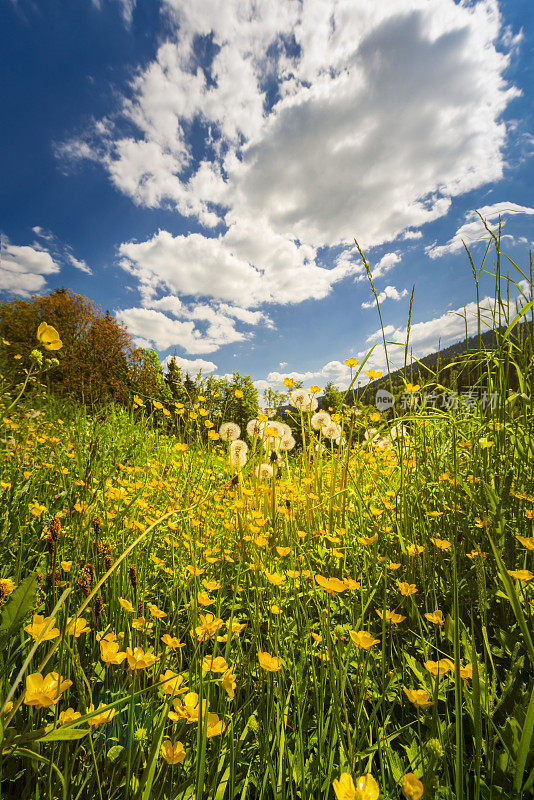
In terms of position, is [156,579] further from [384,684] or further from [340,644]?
[384,684]

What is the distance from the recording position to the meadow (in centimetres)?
65

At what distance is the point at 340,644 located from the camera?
966mm

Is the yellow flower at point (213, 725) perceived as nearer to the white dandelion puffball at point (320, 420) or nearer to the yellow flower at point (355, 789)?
the yellow flower at point (355, 789)

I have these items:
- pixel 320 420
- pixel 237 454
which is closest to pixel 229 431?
pixel 237 454

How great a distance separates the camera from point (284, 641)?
1.04 metres

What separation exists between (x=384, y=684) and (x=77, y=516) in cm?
141

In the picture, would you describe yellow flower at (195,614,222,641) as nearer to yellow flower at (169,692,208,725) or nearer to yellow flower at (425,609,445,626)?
yellow flower at (169,692,208,725)

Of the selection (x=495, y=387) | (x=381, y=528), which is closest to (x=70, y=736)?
(x=381, y=528)

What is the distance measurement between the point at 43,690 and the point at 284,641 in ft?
2.14

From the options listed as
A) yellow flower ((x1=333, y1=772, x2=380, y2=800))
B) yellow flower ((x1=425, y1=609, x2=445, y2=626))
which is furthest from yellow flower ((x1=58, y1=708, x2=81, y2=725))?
yellow flower ((x1=425, y1=609, x2=445, y2=626))

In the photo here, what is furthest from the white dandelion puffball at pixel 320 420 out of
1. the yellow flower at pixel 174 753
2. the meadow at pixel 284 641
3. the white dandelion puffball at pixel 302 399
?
the yellow flower at pixel 174 753

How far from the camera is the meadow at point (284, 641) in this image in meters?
0.65

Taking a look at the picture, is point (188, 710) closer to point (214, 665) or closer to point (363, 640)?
point (214, 665)

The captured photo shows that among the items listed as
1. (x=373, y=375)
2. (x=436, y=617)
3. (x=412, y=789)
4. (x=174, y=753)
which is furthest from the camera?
(x=373, y=375)
